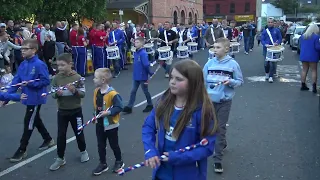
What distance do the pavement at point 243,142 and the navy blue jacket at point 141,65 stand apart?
801 mm

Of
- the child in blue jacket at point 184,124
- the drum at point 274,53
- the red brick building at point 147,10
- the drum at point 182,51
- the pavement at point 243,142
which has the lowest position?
the pavement at point 243,142

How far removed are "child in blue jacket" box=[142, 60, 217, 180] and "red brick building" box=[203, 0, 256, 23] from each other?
85.9 m

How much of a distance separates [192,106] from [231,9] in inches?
3492

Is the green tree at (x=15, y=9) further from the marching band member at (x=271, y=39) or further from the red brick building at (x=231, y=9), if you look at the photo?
the red brick building at (x=231, y=9)

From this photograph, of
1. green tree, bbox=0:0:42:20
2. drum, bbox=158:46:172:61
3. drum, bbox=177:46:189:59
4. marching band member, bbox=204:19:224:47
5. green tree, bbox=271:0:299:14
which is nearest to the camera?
drum, bbox=158:46:172:61

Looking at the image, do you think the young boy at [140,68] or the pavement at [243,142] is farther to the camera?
the young boy at [140,68]

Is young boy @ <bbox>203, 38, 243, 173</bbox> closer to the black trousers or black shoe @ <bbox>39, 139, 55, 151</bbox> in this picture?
the black trousers

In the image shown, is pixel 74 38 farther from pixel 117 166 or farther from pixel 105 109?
pixel 117 166

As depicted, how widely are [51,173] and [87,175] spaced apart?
1.69 feet

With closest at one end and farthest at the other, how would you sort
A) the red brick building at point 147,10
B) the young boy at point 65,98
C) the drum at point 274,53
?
the young boy at point 65,98 → the drum at point 274,53 → the red brick building at point 147,10

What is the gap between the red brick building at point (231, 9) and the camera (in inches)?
3433

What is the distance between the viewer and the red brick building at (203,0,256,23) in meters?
87.2

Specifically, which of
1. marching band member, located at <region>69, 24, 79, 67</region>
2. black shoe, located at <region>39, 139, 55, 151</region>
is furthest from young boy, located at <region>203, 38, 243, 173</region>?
marching band member, located at <region>69, 24, 79, 67</region>

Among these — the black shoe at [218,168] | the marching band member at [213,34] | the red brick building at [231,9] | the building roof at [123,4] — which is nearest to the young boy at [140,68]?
the black shoe at [218,168]
